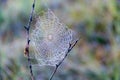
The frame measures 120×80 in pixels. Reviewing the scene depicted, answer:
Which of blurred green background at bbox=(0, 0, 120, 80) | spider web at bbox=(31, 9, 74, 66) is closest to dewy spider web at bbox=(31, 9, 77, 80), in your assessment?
spider web at bbox=(31, 9, 74, 66)

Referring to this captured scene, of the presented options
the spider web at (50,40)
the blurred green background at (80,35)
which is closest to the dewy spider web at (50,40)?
the spider web at (50,40)

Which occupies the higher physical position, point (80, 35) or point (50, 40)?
point (50, 40)

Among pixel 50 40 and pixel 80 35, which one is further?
pixel 80 35

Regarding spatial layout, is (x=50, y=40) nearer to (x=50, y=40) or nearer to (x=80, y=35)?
(x=50, y=40)

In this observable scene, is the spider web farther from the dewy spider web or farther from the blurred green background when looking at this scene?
the blurred green background

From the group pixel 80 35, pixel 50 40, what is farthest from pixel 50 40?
pixel 80 35
